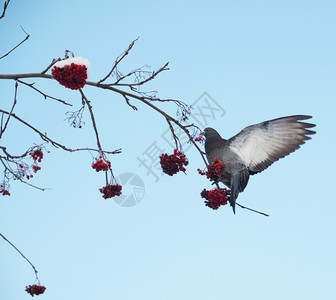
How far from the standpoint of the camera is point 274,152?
368cm

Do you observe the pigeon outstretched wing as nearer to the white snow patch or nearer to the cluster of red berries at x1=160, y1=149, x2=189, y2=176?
the cluster of red berries at x1=160, y1=149, x2=189, y2=176

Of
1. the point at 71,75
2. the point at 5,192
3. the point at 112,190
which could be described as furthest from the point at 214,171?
Answer: the point at 5,192

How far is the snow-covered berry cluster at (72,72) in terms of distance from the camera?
3.32 meters

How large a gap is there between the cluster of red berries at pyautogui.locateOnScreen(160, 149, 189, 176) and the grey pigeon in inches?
18.6

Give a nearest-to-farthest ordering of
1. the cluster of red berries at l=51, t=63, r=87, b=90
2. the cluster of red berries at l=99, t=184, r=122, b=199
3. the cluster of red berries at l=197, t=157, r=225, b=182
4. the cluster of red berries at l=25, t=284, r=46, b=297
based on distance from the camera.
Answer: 1. the cluster of red berries at l=51, t=63, r=87, b=90
2. the cluster of red berries at l=197, t=157, r=225, b=182
3. the cluster of red berries at l=99, t=184, r=122, b=199
4. the cluster of red berries at l=25, t=284, r=46, b=297

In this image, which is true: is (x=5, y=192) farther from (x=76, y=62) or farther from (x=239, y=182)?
(x=239, y=182)

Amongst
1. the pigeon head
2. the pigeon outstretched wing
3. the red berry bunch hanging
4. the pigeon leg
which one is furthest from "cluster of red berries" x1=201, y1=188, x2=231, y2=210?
the red berry bunch hanging

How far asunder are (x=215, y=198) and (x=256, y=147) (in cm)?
79

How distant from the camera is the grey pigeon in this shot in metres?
3.63

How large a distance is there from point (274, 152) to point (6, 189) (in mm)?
2900

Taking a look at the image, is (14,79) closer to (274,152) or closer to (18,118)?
(18,118)

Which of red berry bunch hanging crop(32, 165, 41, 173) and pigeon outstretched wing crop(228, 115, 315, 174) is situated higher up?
red berry bunch hanging crop(32, 165, 41, 173)

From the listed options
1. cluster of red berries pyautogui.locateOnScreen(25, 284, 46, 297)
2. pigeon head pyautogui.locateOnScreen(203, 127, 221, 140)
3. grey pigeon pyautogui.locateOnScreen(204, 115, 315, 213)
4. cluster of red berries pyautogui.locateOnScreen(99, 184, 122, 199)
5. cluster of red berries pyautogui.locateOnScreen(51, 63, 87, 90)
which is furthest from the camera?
cluster of red berries pyautogui.locateOnScreen(25, 284, 46, 297)

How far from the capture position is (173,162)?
336cm
